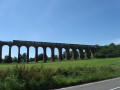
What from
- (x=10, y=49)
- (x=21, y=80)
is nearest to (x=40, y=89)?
(x=21, y=80)

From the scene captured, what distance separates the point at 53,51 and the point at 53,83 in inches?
1940

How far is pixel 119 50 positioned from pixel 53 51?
35927mm

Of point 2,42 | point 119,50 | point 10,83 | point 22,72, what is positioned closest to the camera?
point 10,83

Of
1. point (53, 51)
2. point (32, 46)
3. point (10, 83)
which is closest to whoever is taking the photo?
point (10, 83)

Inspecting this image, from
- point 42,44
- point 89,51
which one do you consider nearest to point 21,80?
point 42,44

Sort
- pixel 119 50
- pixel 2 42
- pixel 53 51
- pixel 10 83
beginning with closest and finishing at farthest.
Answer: pixel 10 83 → pixel 2 42 → pixel 53 51 → pixel 119 50

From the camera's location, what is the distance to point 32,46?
176 feet

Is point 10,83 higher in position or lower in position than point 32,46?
lower

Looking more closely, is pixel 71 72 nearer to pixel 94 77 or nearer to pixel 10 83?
pixel 94 77

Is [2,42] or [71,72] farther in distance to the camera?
[2,42]

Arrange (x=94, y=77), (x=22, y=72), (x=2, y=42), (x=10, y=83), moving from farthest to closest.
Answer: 1. (x=2, y=42)
2. (x=94, y=77)
3. (x=22, y=72)
4. (x=10, y=83)

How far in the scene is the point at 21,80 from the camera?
8586 mm

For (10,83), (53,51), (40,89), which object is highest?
(53,51)

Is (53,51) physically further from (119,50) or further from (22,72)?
(22,72)
